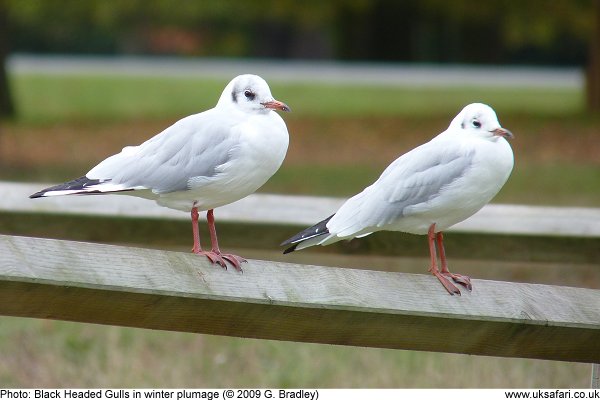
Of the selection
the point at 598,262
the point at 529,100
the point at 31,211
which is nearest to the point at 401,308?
the point at 598,262

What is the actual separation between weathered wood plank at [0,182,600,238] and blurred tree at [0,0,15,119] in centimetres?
1180

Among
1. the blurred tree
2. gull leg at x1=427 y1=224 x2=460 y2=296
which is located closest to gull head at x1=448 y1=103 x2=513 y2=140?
gull leg at x1=427 y1=224 x2=460 y2=296

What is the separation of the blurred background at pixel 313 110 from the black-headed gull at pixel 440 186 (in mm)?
1510

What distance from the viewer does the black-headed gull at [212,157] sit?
11.2 feet

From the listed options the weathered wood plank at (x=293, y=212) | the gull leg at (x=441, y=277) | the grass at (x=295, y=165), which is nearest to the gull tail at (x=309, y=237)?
the gull leg at (x=441, y=277)

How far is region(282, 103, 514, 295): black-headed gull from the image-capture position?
3.42m

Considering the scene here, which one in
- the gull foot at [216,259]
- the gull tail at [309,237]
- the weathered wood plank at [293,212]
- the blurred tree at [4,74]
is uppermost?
the gull tail at [309,237]

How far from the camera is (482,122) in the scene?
3465 mm

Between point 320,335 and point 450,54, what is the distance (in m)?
34.2

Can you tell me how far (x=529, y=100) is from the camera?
22.1 meters

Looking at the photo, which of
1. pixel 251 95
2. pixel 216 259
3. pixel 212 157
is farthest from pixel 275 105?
pixel 216 259

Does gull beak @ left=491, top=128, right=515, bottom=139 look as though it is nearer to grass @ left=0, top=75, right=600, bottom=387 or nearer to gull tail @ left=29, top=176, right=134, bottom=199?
gull tail @ left=29, top=176, right=134, bottom=199

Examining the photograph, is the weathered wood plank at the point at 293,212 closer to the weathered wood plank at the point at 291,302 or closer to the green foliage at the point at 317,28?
the weathered wood plank at the point at 291,302

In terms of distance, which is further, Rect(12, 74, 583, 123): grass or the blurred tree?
Rect(12, 74, 583, 123): grass
